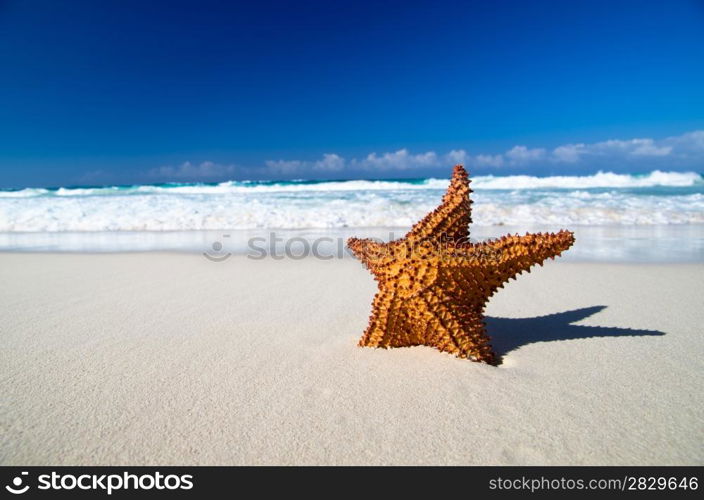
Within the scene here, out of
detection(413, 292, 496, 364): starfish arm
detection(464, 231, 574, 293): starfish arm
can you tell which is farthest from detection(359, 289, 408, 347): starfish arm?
detection(464, 231, 574, 293): starfish arm

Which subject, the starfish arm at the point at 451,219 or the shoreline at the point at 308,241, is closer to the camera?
the starfish arm at the point at 451,219

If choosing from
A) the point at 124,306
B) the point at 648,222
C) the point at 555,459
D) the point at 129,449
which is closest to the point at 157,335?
the point at 124,306

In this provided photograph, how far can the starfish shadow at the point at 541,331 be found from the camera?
3240 millimetres

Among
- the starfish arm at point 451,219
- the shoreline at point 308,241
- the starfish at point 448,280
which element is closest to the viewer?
the starfish at point 448,280

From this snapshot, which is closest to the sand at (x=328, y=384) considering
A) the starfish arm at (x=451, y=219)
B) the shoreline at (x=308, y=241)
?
the starfish arm at (x=451, y=219)

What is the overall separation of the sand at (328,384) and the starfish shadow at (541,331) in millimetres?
22

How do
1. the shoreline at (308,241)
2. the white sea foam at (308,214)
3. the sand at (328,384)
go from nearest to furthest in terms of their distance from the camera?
1. the sand at (328,384)
2. the shoreline at (308,241)
3. the white sea foam at (308,214)

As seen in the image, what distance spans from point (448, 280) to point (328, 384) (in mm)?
895

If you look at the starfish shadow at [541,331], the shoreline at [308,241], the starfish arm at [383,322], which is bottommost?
the starfish shadow at [541,331]

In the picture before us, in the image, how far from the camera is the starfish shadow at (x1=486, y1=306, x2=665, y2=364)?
10.6 feet

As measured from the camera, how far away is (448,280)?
2.69m

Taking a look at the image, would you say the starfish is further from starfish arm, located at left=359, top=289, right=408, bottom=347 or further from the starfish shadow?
the starfish shadow

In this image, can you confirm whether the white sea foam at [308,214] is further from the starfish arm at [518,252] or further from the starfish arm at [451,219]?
the starfish arm at [518,252]
